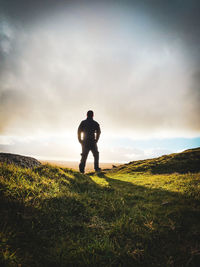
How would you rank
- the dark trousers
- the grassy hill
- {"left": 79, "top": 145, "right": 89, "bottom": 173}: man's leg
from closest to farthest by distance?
1. the grassy hill
2. {"left": 79, "top": 145, "right": 89, "bottom": 173}: man's leg
3. the dark trousers

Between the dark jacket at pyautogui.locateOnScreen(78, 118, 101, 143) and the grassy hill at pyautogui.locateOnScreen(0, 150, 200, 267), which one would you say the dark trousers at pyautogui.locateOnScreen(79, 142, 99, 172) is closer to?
the dark jacket at pyautogui.locateOnScreen(78, 118, 101, 143)

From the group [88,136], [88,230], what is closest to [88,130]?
[88,136]

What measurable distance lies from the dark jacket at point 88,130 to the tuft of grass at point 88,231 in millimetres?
6867

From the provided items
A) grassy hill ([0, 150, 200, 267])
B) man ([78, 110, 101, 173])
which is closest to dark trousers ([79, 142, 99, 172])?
man ([78, 110, 101, 173])

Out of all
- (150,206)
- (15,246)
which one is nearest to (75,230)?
(15,246)

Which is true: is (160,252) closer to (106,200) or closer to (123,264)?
(123,264)

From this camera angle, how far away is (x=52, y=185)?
4.37 meters

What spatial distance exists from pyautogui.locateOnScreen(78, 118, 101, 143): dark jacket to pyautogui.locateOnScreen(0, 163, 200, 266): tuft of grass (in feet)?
22.5

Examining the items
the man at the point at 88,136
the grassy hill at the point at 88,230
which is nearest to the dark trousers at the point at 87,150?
the man at the point at 88,136

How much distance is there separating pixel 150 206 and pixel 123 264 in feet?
7.05

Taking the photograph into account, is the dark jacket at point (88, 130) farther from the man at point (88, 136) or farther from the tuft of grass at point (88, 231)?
the tuft of grass at point (88, 231)

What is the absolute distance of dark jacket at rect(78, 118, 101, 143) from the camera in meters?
10.7

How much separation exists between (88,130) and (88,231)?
8386mm

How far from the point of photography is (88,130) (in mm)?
10750
